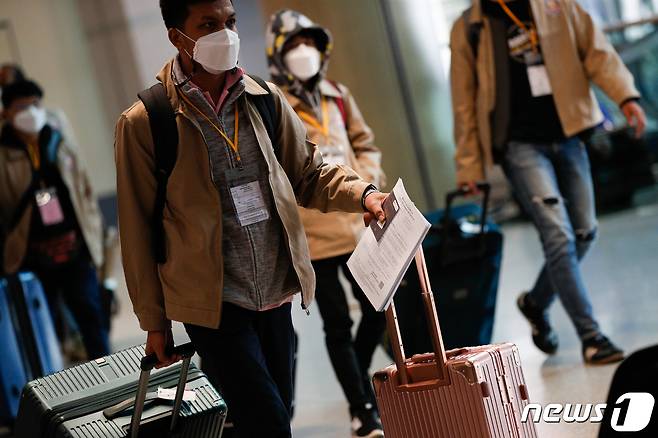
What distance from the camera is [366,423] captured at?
4.69m

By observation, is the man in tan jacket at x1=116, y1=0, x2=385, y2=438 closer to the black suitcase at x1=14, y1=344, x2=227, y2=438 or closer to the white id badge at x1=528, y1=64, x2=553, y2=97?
the black suitcase at x1=14, y1=344, x2=227, y2=438

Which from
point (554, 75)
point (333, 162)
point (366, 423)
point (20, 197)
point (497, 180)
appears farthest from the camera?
point (497, 180)

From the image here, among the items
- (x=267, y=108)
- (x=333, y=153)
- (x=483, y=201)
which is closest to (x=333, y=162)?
(x=333, y=153)

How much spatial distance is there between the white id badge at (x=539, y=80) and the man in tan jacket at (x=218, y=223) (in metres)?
2.17

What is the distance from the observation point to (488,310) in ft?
17.3

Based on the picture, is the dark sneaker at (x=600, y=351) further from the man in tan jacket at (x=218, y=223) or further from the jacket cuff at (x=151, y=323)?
the jacket cuff at (x=151, y=323)

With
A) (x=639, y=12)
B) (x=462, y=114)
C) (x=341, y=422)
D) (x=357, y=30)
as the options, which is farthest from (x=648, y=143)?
(x=341, y=422)

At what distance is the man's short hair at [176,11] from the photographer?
10.3 ft

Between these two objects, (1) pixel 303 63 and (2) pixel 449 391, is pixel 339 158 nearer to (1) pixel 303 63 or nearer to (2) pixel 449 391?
(1) pixel 303 63

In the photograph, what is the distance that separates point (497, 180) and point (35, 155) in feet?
15.8

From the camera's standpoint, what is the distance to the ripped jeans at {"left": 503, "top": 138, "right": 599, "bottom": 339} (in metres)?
5.14

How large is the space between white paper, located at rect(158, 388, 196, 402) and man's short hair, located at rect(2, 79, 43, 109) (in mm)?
3652

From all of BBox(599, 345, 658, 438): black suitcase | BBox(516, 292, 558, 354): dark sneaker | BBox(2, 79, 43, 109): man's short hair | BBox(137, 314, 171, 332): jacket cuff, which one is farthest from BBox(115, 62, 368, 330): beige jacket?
BBox(2, 79, 43, 109): man's short hair

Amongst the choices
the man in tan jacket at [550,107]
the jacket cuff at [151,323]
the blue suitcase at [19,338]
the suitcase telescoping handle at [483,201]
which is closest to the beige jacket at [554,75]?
the man in tan jacket at [550,107]
